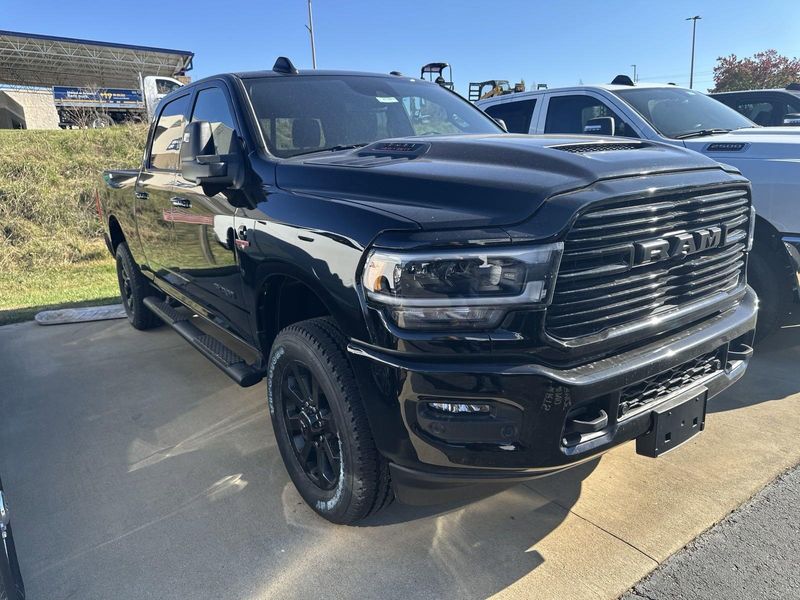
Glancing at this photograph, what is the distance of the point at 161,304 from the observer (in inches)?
197

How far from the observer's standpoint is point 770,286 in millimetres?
4051

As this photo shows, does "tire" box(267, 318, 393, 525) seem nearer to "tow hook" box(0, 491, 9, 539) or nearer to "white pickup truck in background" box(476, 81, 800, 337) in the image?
"tow hook" box(0, 491, 9, 539)

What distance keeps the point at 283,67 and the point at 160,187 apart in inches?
49.9

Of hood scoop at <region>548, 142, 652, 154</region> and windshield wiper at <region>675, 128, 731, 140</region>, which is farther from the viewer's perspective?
windshield wiper at <region>675, 128, 731, 140</region>

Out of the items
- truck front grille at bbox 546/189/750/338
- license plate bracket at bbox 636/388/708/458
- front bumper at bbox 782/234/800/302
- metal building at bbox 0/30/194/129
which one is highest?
metal building at bbox 0/30/194/129

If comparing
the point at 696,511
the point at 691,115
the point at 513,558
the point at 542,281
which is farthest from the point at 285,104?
the point at 691,115

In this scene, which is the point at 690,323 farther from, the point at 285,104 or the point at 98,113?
the point at 98,113

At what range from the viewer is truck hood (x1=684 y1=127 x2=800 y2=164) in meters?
4.16

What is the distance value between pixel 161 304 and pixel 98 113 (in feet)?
44.0

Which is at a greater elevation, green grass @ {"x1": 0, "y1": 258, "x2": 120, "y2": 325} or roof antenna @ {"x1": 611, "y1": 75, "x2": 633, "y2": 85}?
roof antenna @ {"x1": 611, "y1": 75, "x2": 633, "y2": 85}

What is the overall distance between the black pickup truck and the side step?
0.03 meters

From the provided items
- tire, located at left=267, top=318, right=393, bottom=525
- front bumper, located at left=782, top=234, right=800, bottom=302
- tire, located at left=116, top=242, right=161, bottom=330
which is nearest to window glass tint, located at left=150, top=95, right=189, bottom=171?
tire, located at left=116, top=242, right=161, bottom=330

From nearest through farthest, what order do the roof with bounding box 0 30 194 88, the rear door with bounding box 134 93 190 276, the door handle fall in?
the door handle < the rear door with bounding box 134 93 190 276 < the roof with bounding box 0 30 194 88

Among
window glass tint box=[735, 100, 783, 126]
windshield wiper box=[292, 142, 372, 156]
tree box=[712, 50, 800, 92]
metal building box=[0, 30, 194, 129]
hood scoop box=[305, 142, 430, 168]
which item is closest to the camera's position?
hood scoop box=[305, 142, 430, 168]
